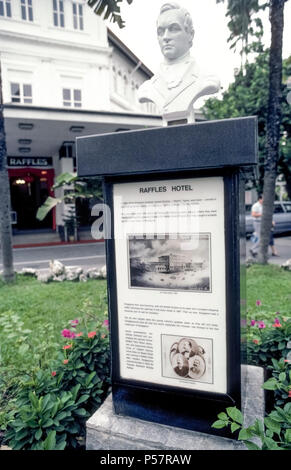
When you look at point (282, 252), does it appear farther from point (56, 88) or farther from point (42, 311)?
point (56, 88)

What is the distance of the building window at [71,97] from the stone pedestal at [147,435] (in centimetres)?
1625


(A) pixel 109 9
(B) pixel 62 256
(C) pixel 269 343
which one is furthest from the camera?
(B) pixel 62 256

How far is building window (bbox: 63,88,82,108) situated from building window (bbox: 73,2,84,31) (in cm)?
257

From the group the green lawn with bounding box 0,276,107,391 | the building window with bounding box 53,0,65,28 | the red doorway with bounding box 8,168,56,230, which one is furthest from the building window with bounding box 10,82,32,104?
the green lawn with bounding box 0,276,107,391

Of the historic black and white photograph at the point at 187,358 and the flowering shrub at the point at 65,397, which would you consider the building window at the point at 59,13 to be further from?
the historic black and white photograph at the point at 187,358

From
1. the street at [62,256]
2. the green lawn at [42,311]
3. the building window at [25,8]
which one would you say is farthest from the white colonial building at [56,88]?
the green lawn at [42,311]

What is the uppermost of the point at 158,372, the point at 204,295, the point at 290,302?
the point at 204,295

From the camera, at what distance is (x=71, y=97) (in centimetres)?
1659

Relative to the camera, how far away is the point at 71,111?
11.2 meters

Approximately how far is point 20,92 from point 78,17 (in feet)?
13.6

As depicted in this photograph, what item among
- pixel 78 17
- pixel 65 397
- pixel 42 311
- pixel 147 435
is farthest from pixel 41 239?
pixel 147 435
